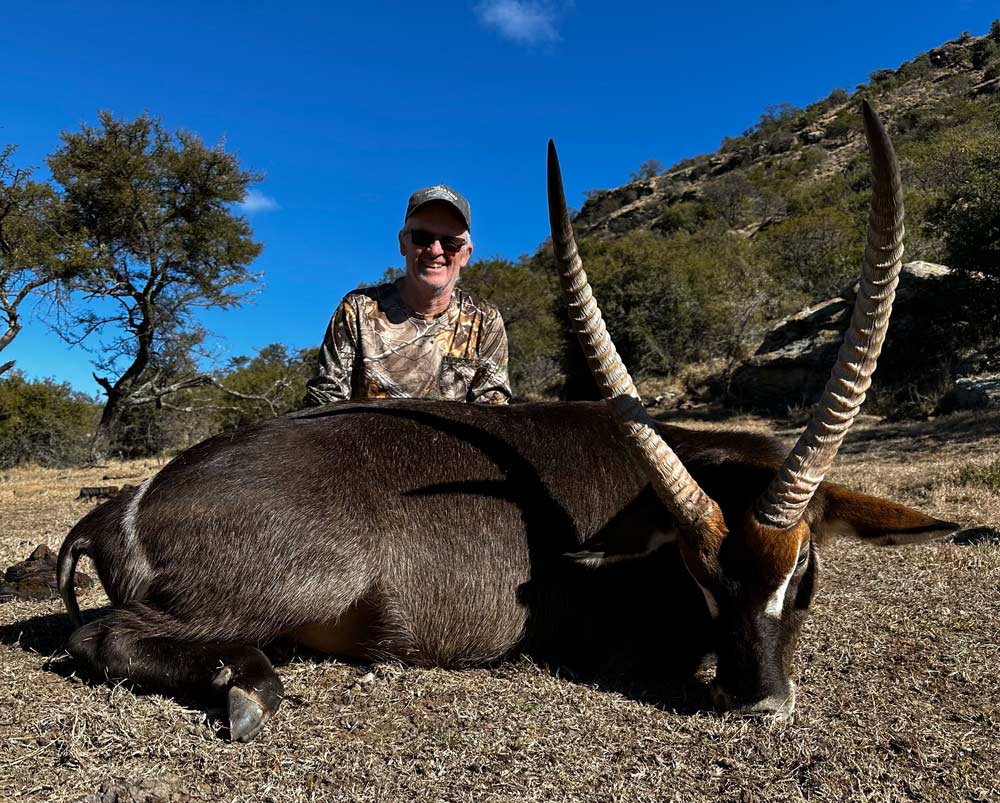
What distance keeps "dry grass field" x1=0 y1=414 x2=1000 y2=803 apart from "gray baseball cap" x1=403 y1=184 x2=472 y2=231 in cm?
337

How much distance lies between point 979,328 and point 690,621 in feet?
41.8

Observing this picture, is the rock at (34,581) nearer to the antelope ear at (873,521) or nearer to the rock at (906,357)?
the antelope ear at (873,521)

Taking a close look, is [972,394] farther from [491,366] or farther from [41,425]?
[41,425]

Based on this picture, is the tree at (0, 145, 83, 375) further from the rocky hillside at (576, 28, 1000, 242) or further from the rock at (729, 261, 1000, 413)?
the rocky hillside at (576, 28, 1000, 242)

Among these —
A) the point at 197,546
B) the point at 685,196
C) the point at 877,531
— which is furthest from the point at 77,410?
the point at 685,196

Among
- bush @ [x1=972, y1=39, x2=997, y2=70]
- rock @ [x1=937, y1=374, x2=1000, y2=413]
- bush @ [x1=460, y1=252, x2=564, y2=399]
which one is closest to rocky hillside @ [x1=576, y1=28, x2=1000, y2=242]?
bush @ [x1=972, y1=39, x2=997, y2=70]

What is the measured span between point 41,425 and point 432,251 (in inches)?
795

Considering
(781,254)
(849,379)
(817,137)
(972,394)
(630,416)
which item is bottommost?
(630,416)

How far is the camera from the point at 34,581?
454 cm

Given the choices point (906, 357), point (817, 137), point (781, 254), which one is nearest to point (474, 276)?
point (781, 254)

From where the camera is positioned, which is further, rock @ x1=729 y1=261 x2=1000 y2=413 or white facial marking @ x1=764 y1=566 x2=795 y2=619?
rock @ x1=729 y1=261 x2=1000 y2=413

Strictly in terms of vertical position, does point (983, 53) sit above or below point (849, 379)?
above

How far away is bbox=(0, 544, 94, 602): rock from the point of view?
444 cm

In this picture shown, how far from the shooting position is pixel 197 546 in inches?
113
